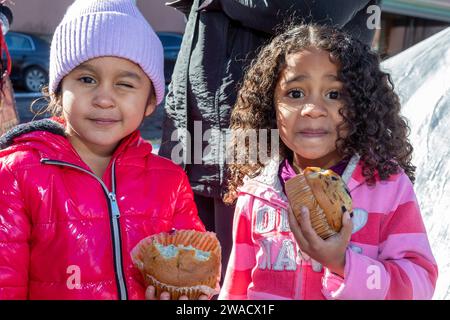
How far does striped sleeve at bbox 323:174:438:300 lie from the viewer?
1355 millimetres

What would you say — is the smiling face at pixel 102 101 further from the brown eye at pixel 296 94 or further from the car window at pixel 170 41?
the car window at pixel 170 41

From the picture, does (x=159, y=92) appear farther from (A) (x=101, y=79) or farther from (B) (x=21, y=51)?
(B) (x=21, y=51)

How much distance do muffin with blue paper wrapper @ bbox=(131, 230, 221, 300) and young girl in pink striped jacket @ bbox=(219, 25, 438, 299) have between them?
0.70 ft

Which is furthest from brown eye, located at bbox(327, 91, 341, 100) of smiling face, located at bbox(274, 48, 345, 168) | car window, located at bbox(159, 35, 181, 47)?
car window, located at bbox(159, 35, 181, 47)

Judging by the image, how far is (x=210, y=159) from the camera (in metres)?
1.89

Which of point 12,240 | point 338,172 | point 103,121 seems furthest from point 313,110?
point 12,240

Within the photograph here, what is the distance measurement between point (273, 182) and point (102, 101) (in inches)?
20.4

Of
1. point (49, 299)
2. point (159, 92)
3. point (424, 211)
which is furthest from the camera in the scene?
point (424, 211)

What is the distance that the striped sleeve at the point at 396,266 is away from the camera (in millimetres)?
1355

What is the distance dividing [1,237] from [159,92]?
24.4 inches

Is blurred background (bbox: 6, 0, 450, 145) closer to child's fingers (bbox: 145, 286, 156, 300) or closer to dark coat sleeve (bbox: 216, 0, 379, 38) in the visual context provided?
dark coat sleeve (bbox: 216, 0, 379, 38)

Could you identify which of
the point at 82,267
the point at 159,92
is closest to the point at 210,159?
the point at 159,92

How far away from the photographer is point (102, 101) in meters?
1.52

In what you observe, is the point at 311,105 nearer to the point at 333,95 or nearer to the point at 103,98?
the point at 333,95
